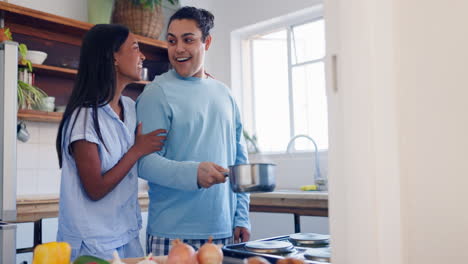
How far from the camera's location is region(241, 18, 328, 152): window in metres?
3.74

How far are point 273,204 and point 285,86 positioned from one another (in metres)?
1.48

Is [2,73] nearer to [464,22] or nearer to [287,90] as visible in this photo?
[464,22]

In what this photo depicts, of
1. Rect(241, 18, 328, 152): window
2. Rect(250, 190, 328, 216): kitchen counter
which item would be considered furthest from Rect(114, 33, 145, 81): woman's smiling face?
Rect(241, 18, 328, 152): window

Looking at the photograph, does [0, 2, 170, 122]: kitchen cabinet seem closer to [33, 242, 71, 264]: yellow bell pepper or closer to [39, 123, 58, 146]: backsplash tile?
[39, 123, 58, 146]: backsplash tile

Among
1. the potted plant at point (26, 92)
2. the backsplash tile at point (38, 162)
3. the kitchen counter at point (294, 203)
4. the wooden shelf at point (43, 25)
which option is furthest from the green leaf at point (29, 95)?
the kitchen counter at point (294, 203)

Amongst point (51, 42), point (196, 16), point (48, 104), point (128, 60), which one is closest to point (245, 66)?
point (51, 42)

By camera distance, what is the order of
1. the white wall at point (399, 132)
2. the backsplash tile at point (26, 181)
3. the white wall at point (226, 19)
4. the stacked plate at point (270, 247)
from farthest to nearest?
the white wall at point (226, 19) → the backsplash tile at point (26, 181) → the stacked plate at point (270, 247) → the white wall at point (399, 132)

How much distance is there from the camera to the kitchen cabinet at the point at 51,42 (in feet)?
10.2

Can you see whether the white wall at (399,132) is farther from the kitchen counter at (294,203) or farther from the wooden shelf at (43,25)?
the wooden shelf at (43,25)

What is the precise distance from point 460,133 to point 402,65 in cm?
13

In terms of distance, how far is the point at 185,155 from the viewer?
5.12ft

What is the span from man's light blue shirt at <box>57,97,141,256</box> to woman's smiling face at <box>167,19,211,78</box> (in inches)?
12.7

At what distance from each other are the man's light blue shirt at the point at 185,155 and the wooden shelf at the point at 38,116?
1666 mm

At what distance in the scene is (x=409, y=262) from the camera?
0.68m
